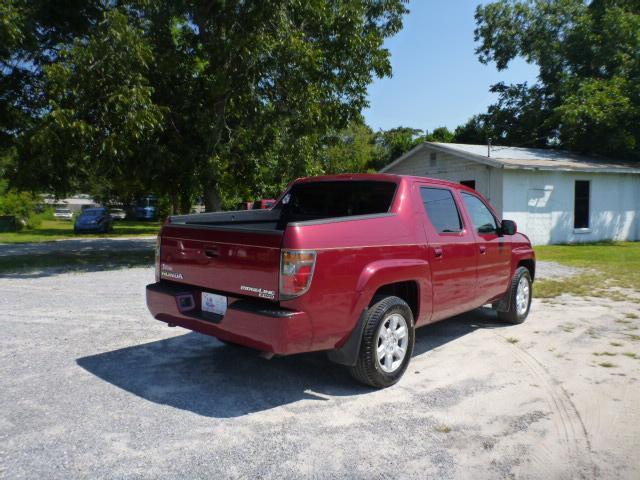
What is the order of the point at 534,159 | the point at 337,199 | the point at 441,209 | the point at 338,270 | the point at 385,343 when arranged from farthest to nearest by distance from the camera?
the point at 534,159
the point at 337,199
the point at 441,209
the point at 385,343
the point at 338,270

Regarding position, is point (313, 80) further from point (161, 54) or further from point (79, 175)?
point (79, 175)

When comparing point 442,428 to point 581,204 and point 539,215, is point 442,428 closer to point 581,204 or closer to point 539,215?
point 539,215

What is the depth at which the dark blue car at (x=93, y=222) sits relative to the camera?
26.7m

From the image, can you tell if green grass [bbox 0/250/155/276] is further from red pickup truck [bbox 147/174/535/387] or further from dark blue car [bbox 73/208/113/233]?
dark blue car [bbox 73/208/113/233]

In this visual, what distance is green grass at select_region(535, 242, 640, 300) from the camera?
9.23m

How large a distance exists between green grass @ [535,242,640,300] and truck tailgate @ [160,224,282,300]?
6.50m

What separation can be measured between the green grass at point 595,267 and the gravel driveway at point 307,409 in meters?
3.04

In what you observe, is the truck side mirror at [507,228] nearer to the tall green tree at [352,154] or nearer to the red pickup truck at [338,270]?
the red pickup truck at [338,270]

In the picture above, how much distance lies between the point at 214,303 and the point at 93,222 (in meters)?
25.2

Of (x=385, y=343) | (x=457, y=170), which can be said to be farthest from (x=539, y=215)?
(x=385, y=343)

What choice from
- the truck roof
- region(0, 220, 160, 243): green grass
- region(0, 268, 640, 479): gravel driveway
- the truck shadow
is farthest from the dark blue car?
the truck roof

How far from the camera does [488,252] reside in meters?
5.81

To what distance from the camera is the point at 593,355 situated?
211 inches

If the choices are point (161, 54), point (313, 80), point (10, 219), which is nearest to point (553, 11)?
point (313, 80)
